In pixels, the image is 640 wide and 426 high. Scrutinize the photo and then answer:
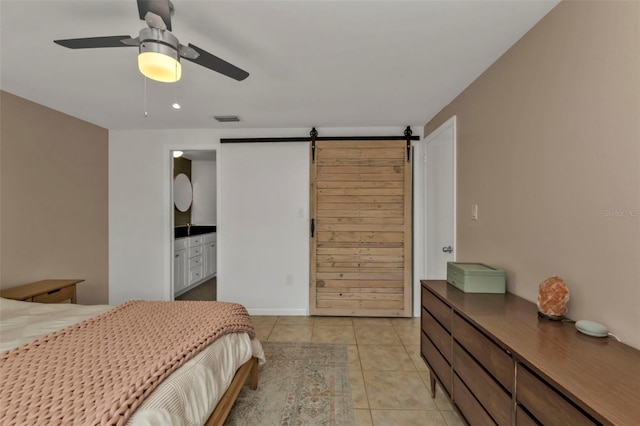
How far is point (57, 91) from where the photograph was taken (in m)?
2.42

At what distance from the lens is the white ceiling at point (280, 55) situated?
1.43m

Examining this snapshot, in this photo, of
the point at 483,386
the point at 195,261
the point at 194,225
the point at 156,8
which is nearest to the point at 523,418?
the point at 483,386

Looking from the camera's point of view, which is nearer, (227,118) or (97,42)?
(97,42)

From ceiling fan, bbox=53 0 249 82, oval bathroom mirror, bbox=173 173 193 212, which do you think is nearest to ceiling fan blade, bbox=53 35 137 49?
ceiling fan, bbox=53 0 249 82

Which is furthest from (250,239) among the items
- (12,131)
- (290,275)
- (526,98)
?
(526,98)

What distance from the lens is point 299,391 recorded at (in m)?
2.01

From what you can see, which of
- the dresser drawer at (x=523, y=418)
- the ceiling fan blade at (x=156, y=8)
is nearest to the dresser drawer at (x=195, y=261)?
the ceiling fan blade at (x=156, y=8)

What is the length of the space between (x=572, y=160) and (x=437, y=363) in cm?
140

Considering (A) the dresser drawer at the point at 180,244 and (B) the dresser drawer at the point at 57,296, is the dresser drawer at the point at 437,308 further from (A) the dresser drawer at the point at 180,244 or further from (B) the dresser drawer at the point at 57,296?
(A) the dresser drawer at the point at 180,244

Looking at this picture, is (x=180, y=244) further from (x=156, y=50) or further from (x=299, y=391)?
(x=156, y=50)

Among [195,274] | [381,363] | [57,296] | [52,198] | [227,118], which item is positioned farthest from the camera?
[195,274]

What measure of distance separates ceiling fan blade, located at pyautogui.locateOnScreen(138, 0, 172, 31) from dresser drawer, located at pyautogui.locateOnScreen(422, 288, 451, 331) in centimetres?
210

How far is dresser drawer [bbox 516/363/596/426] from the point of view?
787 mm

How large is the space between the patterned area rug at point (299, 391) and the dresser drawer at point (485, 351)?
0.92 meters
